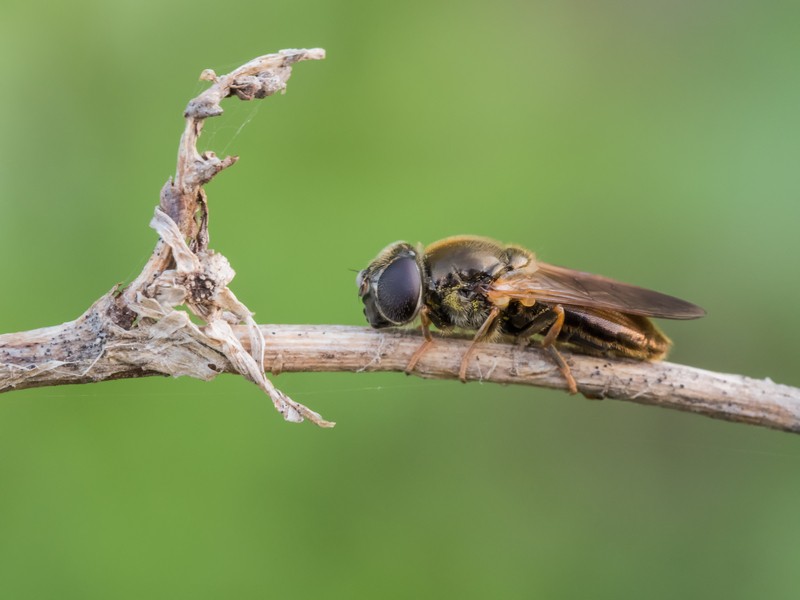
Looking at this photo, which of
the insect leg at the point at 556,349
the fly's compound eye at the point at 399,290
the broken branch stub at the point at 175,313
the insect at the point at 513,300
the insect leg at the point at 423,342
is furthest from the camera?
the insect at the point at 513,300

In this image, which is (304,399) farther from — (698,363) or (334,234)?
(698,363)

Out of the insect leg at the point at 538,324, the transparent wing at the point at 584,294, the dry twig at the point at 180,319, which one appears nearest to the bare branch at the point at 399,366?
the dry twig at the point at 180,319

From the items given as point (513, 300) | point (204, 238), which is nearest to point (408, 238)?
point (513, 300)

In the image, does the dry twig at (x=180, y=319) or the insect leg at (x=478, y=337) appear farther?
the insect leg at (x=478, y=337)

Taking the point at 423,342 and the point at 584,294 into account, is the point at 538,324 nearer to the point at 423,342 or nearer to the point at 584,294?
the point at 584,294

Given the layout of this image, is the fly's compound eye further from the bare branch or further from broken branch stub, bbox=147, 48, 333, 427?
broken branch stub, bbox=147, 48, 333, 427

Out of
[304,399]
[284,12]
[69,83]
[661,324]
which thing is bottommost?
[304,399]

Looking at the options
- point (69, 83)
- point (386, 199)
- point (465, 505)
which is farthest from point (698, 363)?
point (69, 83)

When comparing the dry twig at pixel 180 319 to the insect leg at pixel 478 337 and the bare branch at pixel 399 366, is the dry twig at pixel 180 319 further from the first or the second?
the insect leg at pixel 478 337
